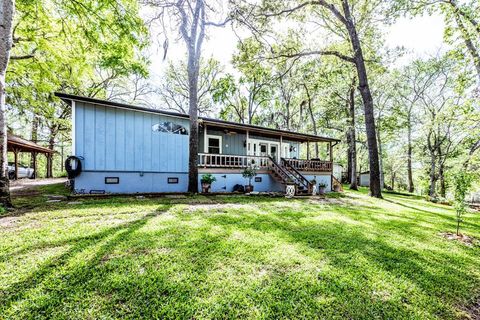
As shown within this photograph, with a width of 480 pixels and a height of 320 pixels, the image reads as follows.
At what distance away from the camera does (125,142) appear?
9445 millimetres

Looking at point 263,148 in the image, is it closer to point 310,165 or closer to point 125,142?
point 310,165

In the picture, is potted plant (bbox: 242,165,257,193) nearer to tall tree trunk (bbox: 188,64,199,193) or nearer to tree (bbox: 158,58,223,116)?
tall tree trunk (bbox: 188,64,199,193)

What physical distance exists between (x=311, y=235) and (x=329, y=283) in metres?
1.85

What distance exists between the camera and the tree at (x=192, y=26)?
9453mm

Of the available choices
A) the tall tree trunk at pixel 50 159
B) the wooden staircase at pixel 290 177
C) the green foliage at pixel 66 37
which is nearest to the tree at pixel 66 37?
the green foliage at pixel 66 37

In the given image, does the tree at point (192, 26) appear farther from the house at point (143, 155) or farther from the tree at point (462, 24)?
the tree at point (462, 24)

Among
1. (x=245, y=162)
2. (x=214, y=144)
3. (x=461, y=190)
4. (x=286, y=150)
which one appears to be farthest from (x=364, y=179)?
(x=461, y=190)

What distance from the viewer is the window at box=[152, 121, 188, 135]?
10.2 meters

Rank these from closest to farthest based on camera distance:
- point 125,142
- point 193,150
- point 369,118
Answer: point 125,142 → point 193,150 → point 369,118

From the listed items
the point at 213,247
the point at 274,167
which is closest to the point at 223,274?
the point at 213,247

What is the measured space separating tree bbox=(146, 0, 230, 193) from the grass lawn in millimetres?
4914

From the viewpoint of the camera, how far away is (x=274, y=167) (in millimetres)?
12766

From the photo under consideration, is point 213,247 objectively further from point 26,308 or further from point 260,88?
point 260,88

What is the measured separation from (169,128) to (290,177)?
7409 mm
